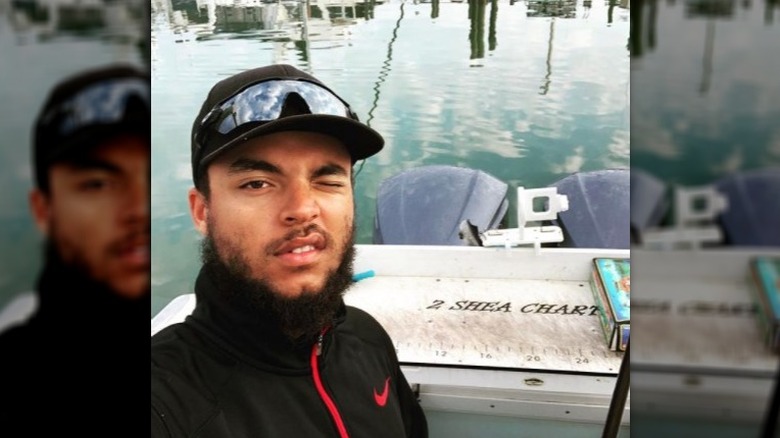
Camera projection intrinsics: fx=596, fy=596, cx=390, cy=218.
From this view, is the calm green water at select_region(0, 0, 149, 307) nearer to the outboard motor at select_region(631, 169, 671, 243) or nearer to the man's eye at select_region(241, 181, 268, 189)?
the outboard motor at select_region(631, 169, 671, 243)

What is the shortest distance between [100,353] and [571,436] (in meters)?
1.46

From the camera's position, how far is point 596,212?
8.53 feet

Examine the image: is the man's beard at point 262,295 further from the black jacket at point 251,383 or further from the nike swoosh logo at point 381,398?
the nike swoosh logo at point 381,398

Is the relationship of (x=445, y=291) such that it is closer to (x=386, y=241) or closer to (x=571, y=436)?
Result: (x=386, y=241)

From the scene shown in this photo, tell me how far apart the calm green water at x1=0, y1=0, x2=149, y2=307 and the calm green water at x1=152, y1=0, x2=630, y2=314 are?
4.09 ft

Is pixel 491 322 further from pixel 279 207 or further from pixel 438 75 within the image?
pixel 438 75

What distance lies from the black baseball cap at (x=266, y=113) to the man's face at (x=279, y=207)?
1.0 inches

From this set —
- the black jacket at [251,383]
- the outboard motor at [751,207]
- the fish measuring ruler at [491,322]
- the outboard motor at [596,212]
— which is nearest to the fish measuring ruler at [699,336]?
the outboard motor at [751,207]

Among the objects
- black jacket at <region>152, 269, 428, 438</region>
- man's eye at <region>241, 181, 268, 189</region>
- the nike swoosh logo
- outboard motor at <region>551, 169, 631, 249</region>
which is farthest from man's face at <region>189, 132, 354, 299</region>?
outboard motor at <region>551, 169, 631, 249</region>

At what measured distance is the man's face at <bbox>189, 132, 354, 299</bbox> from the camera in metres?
1.16

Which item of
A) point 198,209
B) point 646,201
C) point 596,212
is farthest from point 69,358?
point 596,212

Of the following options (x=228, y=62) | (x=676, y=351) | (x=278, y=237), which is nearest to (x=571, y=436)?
(x=278, y=237)

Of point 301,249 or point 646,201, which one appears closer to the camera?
point 646,201

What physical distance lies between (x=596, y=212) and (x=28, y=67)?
255cm
